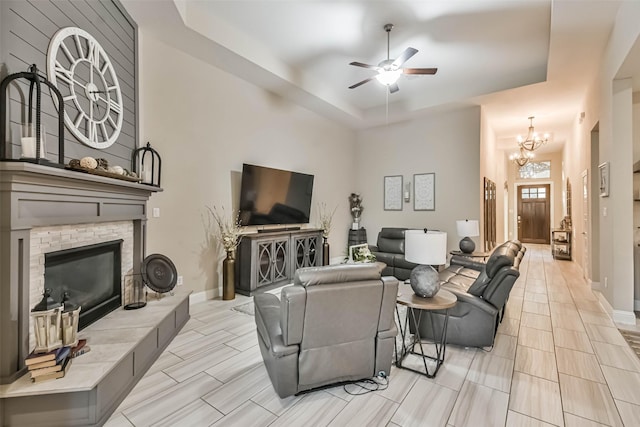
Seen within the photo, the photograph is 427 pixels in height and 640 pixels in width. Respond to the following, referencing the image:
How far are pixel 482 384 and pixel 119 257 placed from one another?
346 centimetres

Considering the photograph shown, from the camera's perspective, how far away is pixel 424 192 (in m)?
6.63

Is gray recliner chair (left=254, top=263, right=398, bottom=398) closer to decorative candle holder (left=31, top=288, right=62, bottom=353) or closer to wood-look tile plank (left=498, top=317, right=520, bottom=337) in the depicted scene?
decorative candle holder (left=31, top=288, right=62, bottom=353)

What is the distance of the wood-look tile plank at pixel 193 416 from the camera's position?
180 cm

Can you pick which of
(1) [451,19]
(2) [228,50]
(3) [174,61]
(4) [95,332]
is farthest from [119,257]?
(1) [451,19]

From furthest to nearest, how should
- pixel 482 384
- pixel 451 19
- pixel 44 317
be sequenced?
pixel 451 19, pixel 482 384, pixel 44 317

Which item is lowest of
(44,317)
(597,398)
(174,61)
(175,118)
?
(597,398)

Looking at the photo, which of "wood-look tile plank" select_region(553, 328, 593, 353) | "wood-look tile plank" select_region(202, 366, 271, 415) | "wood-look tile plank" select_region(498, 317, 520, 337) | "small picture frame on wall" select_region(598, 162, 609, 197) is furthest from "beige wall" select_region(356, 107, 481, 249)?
"wood-look tile plank" select_region(202, 366, 271, 415)

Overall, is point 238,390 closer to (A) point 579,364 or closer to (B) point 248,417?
(B) point 248,417

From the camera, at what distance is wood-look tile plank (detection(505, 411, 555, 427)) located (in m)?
1.79

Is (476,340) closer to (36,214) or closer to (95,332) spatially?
(95,332)

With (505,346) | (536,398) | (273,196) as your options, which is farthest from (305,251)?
(536,398)

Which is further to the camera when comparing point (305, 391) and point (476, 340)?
point (476, 340)

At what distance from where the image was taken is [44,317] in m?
1.79

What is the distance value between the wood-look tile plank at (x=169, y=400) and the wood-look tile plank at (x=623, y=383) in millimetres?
2944
